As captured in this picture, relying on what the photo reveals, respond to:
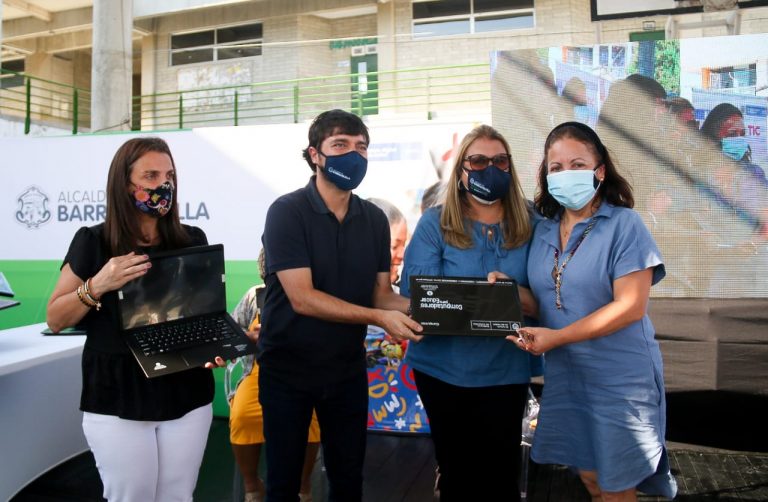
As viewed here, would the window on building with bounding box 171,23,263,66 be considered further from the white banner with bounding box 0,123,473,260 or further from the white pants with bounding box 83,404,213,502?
the white pants with bounding box 83,404,213,502

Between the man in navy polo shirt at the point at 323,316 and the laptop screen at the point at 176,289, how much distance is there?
18 cm

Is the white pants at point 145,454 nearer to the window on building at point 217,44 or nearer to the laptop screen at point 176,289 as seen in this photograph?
the laptop screen at point 176,289

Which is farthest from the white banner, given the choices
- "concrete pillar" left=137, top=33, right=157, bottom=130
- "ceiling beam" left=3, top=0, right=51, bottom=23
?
"ceiling beam" left=3, top=0, right=51, bottom=23

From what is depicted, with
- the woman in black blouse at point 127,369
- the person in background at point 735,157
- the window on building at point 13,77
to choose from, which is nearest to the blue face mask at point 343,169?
the woman in black blouse at point 127,369

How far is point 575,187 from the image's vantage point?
1981mm

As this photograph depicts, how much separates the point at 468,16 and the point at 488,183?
1128 centimetres

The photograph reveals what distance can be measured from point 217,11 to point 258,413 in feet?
42.4

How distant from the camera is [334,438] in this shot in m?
2.09

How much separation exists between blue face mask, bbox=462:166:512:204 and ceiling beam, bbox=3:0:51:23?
16.0 meters

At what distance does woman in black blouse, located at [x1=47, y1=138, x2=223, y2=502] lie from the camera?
1.80 m

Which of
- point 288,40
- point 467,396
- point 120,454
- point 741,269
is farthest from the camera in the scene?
point 288,40

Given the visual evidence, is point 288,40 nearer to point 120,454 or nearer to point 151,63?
point 151,63

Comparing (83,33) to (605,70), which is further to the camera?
(83,33)

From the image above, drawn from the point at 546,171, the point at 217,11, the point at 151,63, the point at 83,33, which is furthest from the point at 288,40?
the point at 546,171
